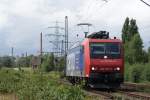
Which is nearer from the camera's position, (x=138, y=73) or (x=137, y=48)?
(x=138, y=73)

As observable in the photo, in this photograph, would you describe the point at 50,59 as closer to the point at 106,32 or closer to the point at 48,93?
the point at 106,32

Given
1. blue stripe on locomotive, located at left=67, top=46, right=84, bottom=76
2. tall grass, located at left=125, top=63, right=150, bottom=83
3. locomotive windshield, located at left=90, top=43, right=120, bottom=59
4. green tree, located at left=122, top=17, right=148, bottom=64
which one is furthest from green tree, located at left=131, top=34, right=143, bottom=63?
locomotive windshield, located at left=90, top=43, right=120, bottom=59

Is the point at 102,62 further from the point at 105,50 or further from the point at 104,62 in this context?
the point at 105,50

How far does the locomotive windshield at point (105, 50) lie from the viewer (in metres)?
31.3

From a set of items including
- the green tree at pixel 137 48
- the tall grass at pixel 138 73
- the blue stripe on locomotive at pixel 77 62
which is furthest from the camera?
the green tree at pixel 137 48

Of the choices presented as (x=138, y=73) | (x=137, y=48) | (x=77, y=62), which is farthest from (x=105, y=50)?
(x=137, y=48)

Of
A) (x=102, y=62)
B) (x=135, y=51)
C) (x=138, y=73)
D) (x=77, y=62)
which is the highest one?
(x=135, y=51)

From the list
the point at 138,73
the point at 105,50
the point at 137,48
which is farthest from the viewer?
the point at 137,48

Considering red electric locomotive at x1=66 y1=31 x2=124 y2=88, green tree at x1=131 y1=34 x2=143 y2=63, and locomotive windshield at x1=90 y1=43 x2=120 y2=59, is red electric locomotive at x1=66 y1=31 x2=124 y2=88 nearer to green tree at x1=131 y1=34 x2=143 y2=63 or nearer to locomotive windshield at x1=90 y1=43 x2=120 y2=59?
locomotive windshield at x1=90 y1=43 x2=120 y2=59

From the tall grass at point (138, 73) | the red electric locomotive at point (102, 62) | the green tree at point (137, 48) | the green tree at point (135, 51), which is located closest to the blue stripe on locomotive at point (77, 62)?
the red electric locomotive at point (102, 62)

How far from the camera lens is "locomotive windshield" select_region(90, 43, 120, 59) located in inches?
1233

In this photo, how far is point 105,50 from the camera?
31422 millimetres

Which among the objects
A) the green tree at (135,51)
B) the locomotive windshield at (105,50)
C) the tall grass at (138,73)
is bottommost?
the tall grass at (138,73)

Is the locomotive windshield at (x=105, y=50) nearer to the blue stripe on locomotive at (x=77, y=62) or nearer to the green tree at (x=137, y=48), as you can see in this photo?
the blue stripe on locomotive at (x=77, y=62)
